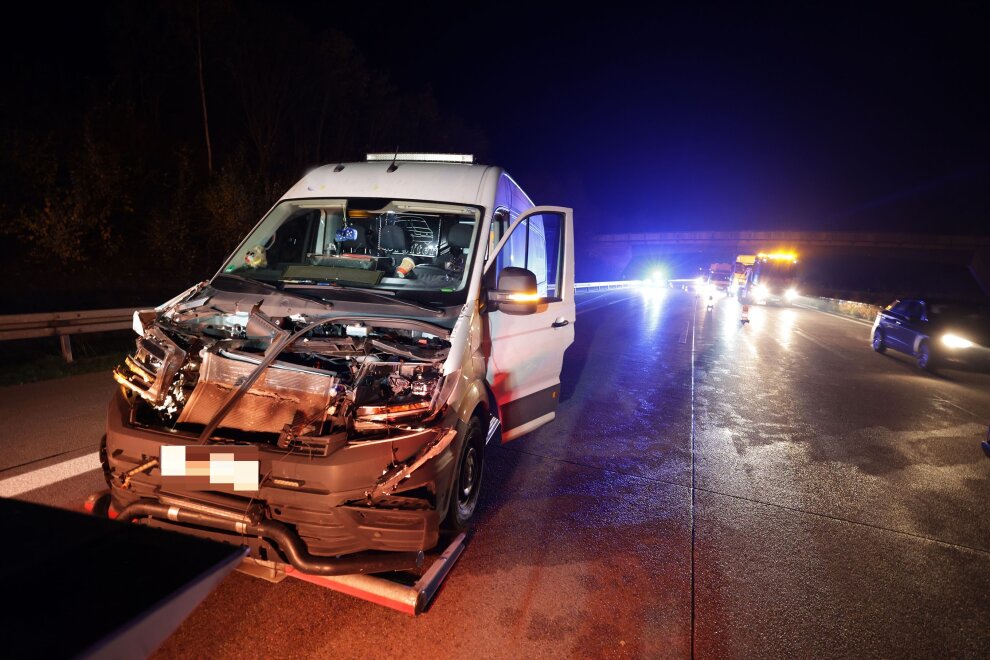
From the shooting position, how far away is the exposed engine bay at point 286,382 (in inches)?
113

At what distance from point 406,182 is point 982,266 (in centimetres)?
6731

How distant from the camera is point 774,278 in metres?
33.1

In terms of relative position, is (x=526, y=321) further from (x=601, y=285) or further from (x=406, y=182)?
(x=601, y=285)

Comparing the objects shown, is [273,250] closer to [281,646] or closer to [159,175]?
[281,646]

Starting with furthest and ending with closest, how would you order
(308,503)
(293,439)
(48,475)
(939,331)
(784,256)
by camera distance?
(784,256) < (939,331) < (48,475) < (293,439) < (308,503)

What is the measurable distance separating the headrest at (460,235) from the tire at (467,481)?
1.50 meters

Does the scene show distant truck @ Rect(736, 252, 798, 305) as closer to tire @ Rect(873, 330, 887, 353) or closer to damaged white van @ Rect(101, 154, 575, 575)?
tire @ Rect(873, 330, 887, 353)

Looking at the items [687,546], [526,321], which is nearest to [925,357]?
[687,546]

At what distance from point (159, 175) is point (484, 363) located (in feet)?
73.3

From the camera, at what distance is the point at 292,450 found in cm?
270

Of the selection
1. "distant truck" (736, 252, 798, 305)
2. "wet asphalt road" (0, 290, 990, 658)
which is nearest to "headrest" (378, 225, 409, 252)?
"wet asphalt road" (0, 290, 990, 658)

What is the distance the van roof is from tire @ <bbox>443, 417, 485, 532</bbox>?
75.1 inches

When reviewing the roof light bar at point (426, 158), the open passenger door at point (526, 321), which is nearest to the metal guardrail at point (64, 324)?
the roof light bar at point (426, 158)

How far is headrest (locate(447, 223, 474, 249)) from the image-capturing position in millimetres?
4398
